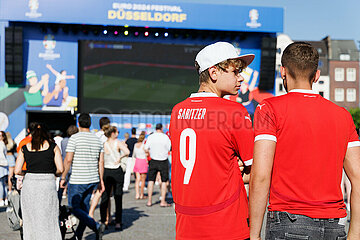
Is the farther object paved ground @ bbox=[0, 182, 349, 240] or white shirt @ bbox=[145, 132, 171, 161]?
white shirt @ bbox=[145, 132, 171, 161]

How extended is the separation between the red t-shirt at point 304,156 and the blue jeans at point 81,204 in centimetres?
460

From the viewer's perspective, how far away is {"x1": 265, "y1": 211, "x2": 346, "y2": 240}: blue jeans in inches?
98.3

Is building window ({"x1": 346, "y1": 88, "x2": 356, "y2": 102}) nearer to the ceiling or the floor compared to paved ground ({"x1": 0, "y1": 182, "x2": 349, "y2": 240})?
nearer to the ceiling

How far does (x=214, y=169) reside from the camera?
2.55 meters

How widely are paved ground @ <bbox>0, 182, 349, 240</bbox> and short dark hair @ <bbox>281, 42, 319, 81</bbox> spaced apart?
5.18 metres

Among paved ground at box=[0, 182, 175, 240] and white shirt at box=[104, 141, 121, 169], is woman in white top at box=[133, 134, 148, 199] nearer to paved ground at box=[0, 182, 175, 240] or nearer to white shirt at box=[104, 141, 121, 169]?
paved ground at box=[0, 182, 175, 240]

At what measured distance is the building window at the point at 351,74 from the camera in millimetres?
67062

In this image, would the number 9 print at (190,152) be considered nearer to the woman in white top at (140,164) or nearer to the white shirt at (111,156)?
the white shirt at (111,156)

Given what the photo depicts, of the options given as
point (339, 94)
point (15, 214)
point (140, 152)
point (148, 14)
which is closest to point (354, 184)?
point (15, 214)

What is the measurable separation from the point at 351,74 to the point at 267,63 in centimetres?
5172

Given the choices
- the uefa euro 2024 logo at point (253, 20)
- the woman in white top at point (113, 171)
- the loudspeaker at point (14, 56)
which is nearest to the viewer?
the woman in white top at point (113, 171)

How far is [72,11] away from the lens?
788 inches

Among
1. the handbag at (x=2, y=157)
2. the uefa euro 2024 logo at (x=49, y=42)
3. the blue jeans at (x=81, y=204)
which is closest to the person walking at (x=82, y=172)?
the blue jeans at (x=81, y=204)

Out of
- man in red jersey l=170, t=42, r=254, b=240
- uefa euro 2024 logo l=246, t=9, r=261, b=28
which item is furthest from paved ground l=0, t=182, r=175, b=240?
uefa euro 2024 logo l=246, t=9, r=261, b=28
